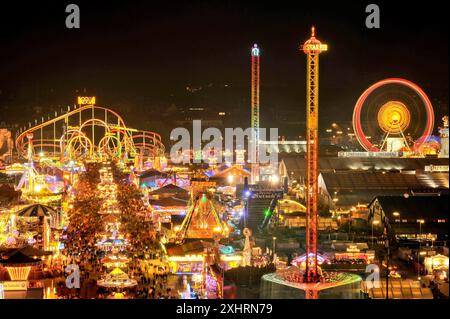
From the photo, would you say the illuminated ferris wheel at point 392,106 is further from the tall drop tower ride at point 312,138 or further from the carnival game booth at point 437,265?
the tall drop tower ride at point 312,138

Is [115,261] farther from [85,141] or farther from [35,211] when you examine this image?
[85,141]

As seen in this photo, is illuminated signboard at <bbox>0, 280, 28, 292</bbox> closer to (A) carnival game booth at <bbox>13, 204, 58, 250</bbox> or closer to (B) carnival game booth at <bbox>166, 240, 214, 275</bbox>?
(B) carnival game booth at <bbox>166, 240, 214, 275</bbox>

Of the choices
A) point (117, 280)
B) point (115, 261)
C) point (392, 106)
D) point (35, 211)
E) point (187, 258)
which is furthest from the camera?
point (392, 106)

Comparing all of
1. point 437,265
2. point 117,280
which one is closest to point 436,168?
point 437,265

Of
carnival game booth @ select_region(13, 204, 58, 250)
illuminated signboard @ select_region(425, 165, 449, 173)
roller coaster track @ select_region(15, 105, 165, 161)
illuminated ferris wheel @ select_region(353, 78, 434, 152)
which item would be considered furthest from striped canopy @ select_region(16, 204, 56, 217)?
roller coaster track @ select_region(15, 105, 165, 161)

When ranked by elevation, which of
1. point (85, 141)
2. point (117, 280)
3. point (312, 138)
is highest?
point (85, 141)

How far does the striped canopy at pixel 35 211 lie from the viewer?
1861 cm

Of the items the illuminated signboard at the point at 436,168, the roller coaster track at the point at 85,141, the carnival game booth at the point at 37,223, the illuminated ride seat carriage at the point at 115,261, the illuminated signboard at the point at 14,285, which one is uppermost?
the roller coaster track at the point at 85,141

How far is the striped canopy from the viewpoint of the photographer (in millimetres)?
18609

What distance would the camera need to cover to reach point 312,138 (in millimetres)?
11461

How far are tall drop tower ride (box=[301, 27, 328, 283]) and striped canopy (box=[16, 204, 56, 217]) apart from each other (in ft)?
28.7

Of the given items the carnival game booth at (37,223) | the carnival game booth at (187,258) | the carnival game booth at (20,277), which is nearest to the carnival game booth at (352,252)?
the carnival game booth at (187,258)

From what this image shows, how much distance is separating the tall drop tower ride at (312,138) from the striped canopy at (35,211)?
8761mm

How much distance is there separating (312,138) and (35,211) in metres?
9.40
